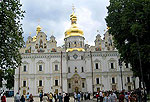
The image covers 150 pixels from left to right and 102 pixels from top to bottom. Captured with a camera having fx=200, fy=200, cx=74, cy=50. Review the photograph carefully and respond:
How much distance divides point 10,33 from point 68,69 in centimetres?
3439

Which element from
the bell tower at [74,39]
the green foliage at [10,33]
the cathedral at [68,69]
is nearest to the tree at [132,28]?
the green foliage at [10,33]

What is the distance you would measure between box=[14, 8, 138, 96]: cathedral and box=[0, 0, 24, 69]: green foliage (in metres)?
30.1

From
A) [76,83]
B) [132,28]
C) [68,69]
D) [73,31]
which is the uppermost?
[73,31]

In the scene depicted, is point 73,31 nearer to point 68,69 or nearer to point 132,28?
point 68,69

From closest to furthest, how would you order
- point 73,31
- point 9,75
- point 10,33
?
1. point 10,33
2. point 9,75
3. point 73,31

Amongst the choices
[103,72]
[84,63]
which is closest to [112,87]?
[103,72]

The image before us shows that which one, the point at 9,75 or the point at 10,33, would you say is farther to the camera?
the point at 9,75

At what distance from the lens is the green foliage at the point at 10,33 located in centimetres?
1691

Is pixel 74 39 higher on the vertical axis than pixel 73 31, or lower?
lower

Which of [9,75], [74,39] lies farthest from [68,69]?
[9,75]

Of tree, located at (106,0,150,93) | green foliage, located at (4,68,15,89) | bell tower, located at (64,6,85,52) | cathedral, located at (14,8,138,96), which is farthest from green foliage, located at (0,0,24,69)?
bell tower, located at (64,6,85,52)

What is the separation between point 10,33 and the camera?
17250 mm

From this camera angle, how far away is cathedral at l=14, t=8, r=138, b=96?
156ft

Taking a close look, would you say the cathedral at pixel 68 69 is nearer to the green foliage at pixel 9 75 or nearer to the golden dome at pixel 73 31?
the green foliage at pixel 9 75
